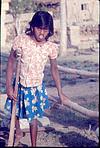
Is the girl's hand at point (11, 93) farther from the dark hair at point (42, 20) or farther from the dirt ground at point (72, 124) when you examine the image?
the dirt ground at point (72, 124)

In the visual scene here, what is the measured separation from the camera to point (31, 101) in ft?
12.4

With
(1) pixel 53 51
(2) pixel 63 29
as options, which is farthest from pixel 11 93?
(2) pixel 63 29

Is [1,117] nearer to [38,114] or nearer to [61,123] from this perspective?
[61,123]

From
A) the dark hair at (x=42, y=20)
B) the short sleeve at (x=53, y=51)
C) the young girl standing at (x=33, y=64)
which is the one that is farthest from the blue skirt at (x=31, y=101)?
the dark hair at (x=42, y=20)

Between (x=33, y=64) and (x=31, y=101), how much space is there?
0.33 metres

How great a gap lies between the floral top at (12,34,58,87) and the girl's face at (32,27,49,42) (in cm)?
7

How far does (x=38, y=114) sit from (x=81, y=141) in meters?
0.69

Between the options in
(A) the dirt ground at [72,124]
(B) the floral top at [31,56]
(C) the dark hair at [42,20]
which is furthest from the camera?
(A) the dirt ground at [72,124]

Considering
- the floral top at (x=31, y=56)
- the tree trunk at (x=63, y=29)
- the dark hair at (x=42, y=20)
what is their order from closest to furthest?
the dark hair at (x=42, y=20), the floral top at (x=31, y=56), the tree trunk at (x=63, y=29)

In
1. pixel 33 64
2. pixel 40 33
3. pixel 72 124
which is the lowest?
pixel 72 124

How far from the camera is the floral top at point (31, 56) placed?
3656 mm

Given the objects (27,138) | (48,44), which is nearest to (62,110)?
(27,138)

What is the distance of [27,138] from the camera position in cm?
439

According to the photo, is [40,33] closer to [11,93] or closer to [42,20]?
[42,20]
